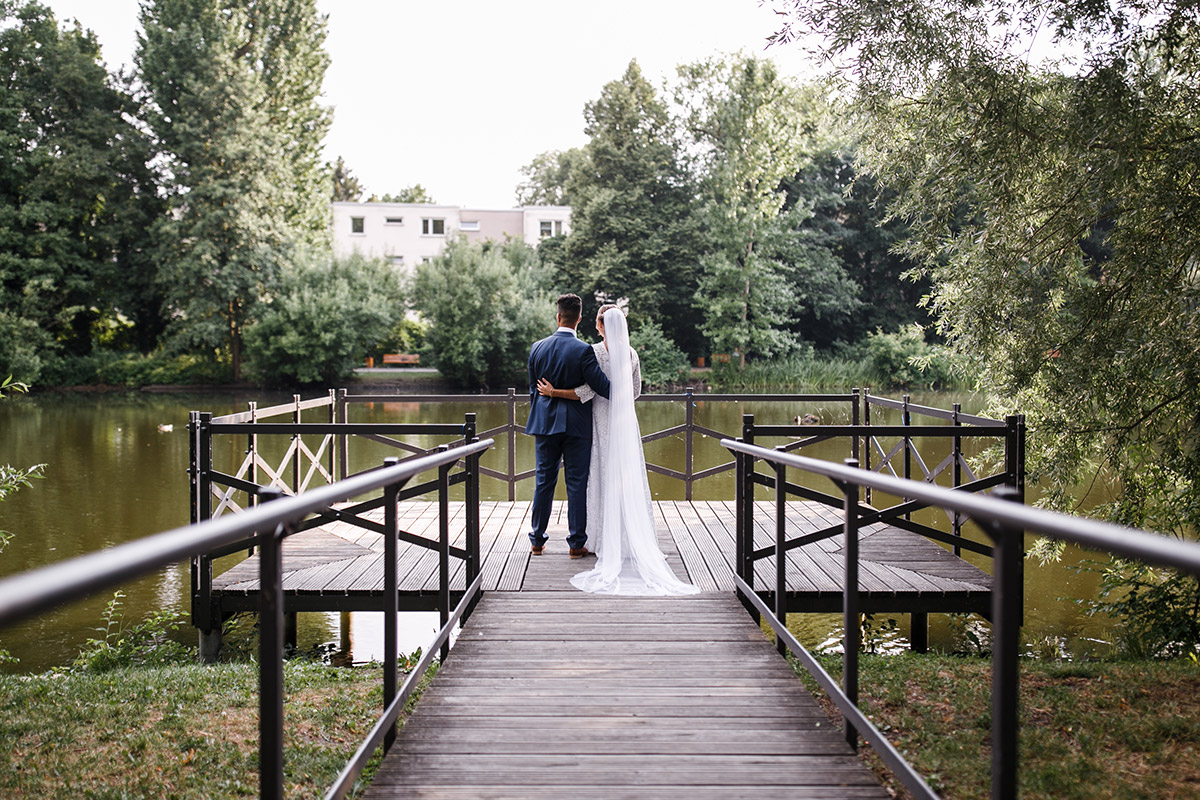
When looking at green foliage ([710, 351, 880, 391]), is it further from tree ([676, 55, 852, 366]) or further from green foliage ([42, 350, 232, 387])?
green foliage ([42, 350, 232, 387])

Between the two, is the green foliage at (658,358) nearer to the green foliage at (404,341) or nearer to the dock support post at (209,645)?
the green foliage at (404,341)

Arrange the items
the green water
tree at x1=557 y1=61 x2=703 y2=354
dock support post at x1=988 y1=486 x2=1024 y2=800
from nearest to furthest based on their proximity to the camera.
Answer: dock support post at x1=988 y1=486 x2=1024 y2=800 < the green water < tree at x1=557 y1=61 x2=703 y2=354

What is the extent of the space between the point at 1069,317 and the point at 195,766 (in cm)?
687

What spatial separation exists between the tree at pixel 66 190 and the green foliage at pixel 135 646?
2851 cm

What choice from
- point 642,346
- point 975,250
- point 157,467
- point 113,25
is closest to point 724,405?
point 642,346

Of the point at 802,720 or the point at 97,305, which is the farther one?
the point at 97,305

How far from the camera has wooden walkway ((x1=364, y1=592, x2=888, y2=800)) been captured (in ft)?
9.78

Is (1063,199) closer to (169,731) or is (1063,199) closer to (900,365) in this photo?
(169,731)

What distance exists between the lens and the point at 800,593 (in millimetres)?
6098

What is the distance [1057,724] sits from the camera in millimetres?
4430

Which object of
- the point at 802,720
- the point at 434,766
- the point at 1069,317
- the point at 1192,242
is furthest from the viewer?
the point at 1069,317

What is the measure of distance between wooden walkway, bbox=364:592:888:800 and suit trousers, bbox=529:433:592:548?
1611 millimetres

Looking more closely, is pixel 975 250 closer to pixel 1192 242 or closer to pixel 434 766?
pixel 1192 242

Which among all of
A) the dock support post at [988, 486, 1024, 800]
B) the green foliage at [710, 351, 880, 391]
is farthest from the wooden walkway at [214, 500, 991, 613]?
the green foliage at [710, 351, 880, 391]
